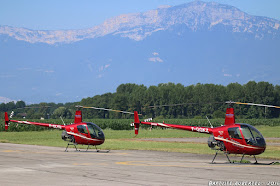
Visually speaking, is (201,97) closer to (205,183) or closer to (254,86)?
(254,86)

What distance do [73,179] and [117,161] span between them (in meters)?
8.50

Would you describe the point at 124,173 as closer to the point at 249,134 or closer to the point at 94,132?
the point at 249,134

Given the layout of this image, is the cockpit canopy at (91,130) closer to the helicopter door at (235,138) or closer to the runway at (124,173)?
the runway at (124,173)

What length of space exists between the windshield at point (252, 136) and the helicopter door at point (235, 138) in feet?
0.87

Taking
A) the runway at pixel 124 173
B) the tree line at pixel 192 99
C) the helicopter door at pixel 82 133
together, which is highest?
the tree line at pixel 192 99

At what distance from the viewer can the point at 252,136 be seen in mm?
25828

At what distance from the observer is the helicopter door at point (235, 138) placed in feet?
85.5

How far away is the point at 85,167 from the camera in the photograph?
23.5m

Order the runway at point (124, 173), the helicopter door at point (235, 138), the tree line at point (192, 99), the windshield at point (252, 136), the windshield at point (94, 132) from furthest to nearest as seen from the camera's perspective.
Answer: the tree line at point (192, 99) → the windshield at point (94, 132) → the helicopter door at point (235, 138) → the windshield at point (252, 136) → the runway at point (124, 173)

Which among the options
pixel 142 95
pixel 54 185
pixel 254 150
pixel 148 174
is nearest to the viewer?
pixel 54 185

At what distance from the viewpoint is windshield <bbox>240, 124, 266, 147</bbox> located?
25.7 meters

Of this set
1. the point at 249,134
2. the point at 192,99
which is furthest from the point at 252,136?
the point at 192,99

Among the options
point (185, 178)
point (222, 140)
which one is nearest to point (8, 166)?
point (185, 178)

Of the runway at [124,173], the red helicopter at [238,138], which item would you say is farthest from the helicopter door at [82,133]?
the red helicopter at [238,138]
